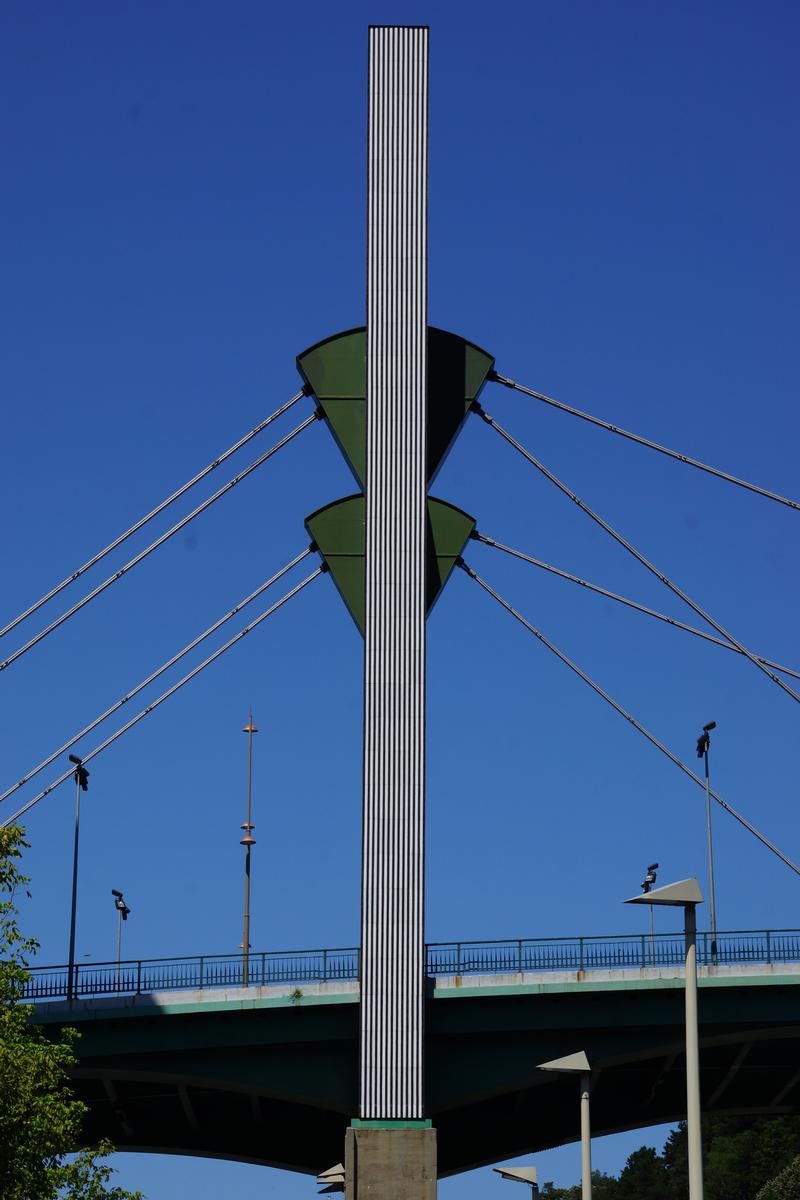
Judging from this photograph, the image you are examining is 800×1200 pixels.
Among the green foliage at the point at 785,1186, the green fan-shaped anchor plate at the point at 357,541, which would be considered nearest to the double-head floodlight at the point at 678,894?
the green fan-shaped anchor plate at the point at 357,541

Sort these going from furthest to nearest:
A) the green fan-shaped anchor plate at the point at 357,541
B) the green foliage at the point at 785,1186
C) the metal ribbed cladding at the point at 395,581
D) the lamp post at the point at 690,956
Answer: the green foliage at the point at 785,1186
the green fan-shaped anchor plate at the point at 357,541
the metal ribbed cladding at the point at 395,581
the lamp post at the point at 690,956

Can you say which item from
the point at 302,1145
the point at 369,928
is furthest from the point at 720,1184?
the point at 369,928

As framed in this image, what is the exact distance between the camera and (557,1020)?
67000 mm

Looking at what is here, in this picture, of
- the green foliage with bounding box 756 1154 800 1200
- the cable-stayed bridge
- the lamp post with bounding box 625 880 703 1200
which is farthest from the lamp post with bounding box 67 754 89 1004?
the green foliage with bounding box 756 1154 800 1200

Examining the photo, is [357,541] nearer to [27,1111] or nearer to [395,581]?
[395,581]

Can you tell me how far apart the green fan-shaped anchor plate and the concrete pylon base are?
16.0 m

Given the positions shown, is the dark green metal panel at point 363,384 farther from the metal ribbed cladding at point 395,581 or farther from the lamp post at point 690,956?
the lamp post at point 690,956

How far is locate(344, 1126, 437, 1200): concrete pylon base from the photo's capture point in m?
62.5

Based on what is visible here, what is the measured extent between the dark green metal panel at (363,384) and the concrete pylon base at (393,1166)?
67.5 feet

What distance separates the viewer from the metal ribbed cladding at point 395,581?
64.1 m

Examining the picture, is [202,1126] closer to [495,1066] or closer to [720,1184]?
[495,1066]

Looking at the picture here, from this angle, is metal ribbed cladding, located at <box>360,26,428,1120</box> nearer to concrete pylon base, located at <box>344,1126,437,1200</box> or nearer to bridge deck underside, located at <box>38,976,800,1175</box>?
concrete pylon base, located at <box>344,1126,437,1200</box>

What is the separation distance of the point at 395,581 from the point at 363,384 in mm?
7319

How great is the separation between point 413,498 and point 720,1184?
390 feet
